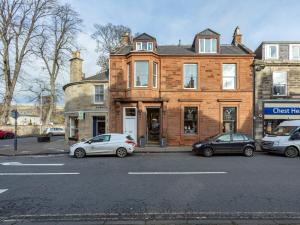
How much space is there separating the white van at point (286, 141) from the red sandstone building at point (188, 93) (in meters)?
4.39

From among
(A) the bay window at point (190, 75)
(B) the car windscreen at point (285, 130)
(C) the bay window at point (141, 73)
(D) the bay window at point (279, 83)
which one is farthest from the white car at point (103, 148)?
(D) the bay window at point (279, 83)

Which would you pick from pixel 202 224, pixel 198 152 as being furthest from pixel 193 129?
pixel 202 224

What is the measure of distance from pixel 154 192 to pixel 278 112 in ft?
57.1

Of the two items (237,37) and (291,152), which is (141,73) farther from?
(291,152)

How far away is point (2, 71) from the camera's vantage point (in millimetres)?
34250

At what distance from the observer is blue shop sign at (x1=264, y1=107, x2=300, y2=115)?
21.0 metres

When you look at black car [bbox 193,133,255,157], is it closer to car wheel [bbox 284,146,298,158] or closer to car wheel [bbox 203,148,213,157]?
car wheel [bbox 203,148,213,157]

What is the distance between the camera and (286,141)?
15953 millimetres

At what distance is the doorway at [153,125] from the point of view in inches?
866

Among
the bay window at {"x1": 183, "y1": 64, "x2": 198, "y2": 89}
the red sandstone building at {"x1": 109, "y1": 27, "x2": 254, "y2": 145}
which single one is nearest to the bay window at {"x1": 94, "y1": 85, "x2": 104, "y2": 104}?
the red sandstone building at {"x1": 109, "y1": 27, "x2": 254, "y2": 145}

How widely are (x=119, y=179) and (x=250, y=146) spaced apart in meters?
10.1

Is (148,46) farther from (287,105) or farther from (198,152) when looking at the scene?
(287,105)

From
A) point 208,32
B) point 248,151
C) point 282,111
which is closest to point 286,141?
point 248,151

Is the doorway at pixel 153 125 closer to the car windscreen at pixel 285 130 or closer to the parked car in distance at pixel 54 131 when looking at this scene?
the car windscreen at pixel 285 130
